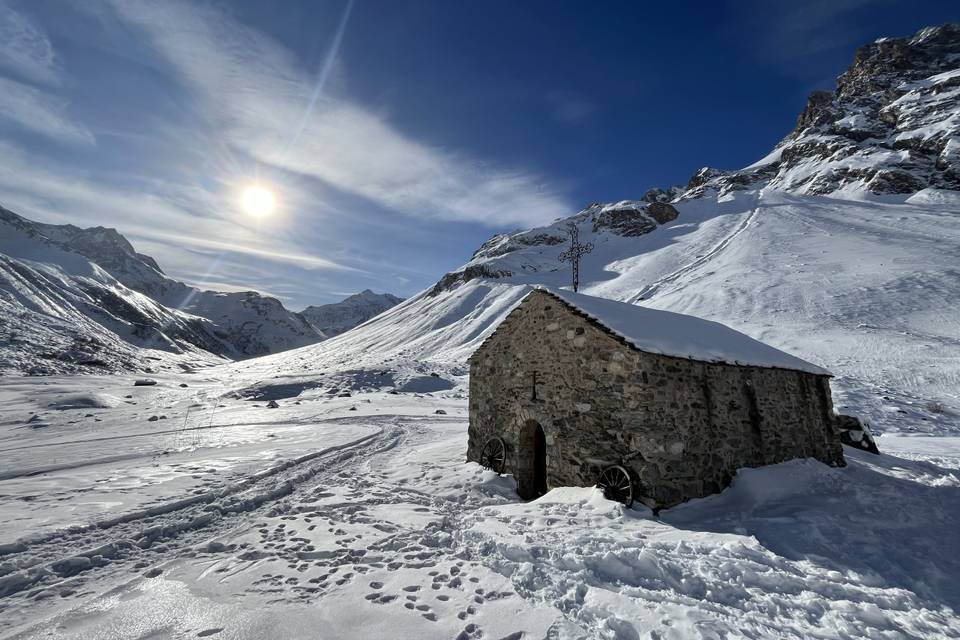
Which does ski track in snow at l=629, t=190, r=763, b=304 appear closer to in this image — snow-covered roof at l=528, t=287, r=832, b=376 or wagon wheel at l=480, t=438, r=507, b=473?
snow-covered roof at l=528, t=287, r=832, b=376

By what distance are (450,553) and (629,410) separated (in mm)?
4519

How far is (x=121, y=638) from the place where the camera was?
4637 millimetres

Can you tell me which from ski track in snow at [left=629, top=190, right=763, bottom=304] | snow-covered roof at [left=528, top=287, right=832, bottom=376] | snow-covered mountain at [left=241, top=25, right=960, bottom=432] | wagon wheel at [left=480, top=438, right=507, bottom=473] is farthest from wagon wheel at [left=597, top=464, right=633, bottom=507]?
ski track in snow at [left=629, top=190, right=763, bottom=304]

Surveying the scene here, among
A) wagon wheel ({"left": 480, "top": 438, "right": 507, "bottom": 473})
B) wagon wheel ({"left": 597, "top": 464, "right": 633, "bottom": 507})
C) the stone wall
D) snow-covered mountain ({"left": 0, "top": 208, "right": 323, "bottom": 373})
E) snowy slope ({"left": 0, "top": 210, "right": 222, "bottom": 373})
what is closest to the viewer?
wagon wheel ({"left": 597, "top": 464, "right": 633, "bottom": 507})

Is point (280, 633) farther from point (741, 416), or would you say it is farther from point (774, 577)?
point (741, 416)

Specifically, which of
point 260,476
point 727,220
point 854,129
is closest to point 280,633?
point 260,476

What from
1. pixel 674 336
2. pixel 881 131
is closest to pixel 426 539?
pixel 674 336

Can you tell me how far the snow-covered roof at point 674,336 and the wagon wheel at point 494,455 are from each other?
4.47m

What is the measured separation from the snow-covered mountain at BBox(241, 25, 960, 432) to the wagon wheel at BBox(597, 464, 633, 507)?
1951 centimetres

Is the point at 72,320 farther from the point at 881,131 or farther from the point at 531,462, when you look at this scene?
the point at 881,131

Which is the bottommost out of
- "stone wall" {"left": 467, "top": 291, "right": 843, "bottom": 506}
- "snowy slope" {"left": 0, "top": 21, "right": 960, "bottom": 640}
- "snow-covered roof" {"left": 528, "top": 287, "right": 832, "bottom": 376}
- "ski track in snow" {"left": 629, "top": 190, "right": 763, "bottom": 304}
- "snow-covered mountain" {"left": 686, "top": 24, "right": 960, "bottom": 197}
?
"snowy slope" {"left": 0, "top": 21, "right": 960, "bottom": 640}

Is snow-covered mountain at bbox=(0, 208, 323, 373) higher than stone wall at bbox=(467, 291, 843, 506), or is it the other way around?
snow-covered mountain at bbox=(0, 208, 323, 373)

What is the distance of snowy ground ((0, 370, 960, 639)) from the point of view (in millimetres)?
4969

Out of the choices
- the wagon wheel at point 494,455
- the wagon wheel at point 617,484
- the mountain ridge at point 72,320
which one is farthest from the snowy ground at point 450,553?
the mountain ridge at point 72,320
